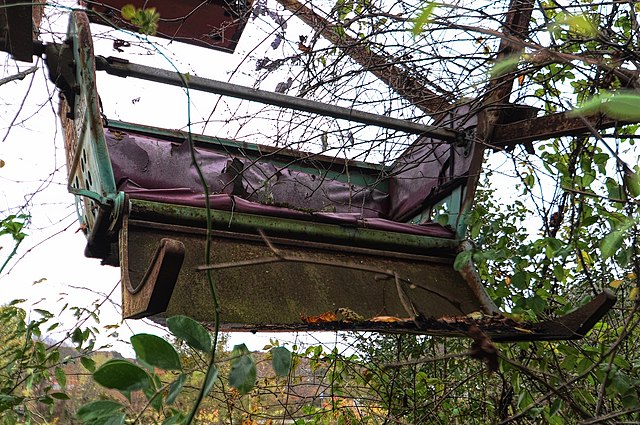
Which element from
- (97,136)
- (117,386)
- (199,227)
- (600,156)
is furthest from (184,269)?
Result: (600,156)

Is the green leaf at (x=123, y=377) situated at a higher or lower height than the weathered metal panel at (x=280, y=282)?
lower

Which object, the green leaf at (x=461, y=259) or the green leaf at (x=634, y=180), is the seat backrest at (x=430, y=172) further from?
the green leaf at (x=634, y=180)

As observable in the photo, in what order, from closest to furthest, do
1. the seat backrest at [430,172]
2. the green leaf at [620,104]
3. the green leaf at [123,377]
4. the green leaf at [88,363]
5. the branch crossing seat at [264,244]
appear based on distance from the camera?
the green leaf at [620,104], the green leaf at [123,377], the branch crossing seat at [264,244], the green leaf at [88,363], the seat backrest at [430,172]

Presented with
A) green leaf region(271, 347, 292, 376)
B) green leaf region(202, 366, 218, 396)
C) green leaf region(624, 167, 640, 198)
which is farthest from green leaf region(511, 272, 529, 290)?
green leaf region(202, 366, 218, 396)

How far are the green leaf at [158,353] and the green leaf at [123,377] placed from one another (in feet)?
0.06

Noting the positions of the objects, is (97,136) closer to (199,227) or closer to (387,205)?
(199,227)

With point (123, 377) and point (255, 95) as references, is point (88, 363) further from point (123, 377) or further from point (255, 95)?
point (123, 377)

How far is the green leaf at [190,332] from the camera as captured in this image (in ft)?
2.98

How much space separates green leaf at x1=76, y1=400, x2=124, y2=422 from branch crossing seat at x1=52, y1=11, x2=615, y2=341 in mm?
702

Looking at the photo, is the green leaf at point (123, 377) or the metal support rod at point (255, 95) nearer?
the green leaf at point (123, 377)

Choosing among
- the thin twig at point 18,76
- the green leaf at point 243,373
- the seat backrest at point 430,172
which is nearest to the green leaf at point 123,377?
the green leaf at point 243,373

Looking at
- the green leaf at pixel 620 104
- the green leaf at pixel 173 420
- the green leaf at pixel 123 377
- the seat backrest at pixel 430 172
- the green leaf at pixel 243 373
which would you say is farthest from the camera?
the seat backrest at pixel 430 172

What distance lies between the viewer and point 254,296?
2.30 meters

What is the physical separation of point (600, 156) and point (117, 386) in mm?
2211
